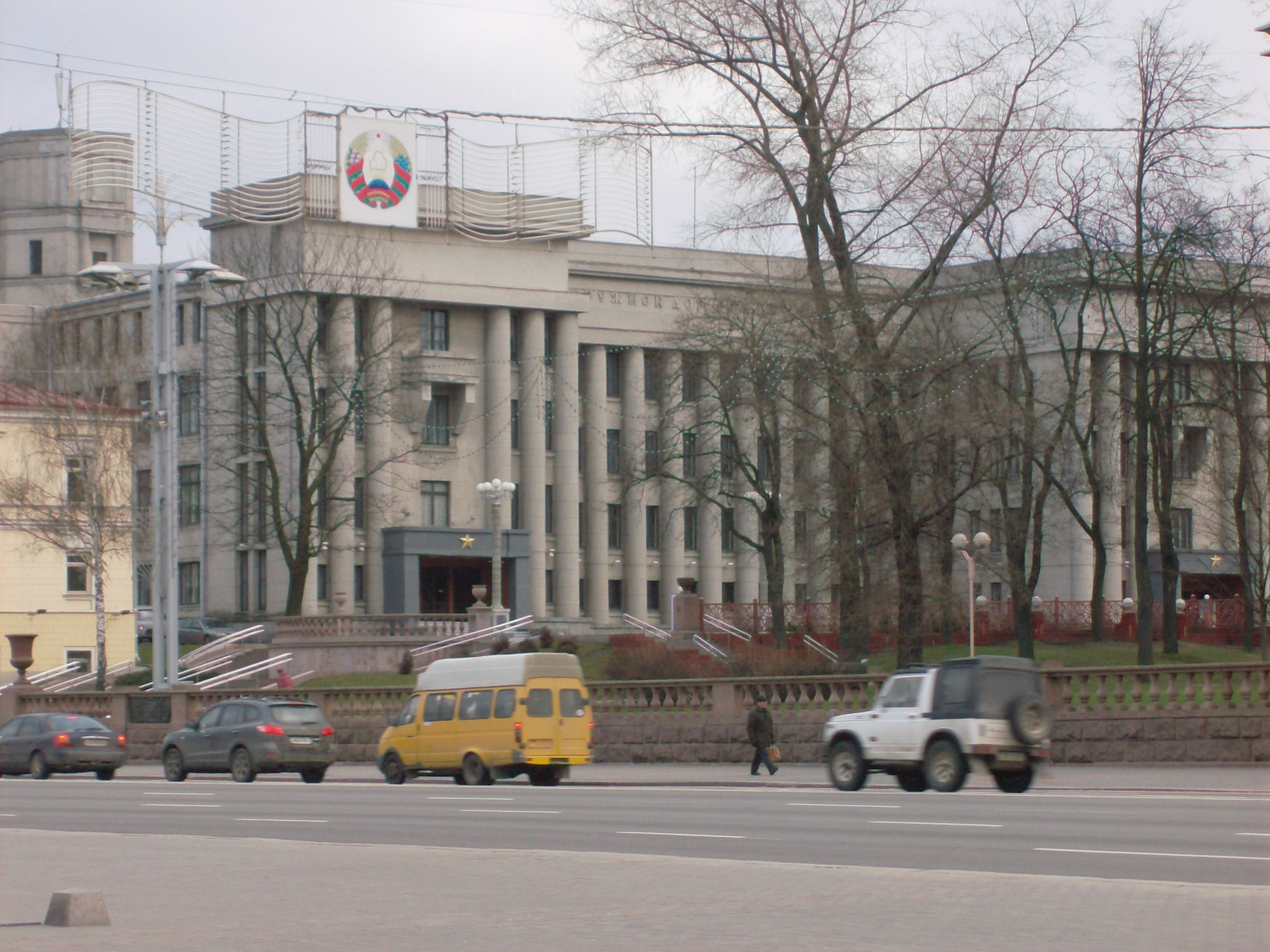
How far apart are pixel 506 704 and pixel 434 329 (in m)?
49.5

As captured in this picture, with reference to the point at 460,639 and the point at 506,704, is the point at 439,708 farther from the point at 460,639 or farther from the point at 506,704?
the point at 460,639

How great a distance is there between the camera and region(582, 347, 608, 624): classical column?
81.5 metres

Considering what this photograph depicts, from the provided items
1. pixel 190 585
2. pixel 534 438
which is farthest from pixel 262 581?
pixel 534 438

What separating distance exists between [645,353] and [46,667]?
1287 inches

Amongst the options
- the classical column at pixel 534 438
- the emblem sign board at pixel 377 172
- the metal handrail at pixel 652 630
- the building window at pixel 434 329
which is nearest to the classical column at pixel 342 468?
the emblem sign board at pixel 377 172

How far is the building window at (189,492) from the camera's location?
76.7m

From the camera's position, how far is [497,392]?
78.5 m

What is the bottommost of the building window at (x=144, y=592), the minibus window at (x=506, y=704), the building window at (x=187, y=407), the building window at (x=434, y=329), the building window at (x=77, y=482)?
the minibus window at (x=506, y=704)

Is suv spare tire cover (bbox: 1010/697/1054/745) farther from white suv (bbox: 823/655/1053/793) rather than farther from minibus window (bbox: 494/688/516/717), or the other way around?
minibus window (bbox: 494/688/516/717)

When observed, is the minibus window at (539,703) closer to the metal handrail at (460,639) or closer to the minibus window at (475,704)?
the minibus window at (475,704)

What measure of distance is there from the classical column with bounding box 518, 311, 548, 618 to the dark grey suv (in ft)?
144

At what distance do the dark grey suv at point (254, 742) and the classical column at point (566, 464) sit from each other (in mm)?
45282

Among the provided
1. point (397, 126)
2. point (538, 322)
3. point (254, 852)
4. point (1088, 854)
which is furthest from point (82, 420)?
point (1088, 854)

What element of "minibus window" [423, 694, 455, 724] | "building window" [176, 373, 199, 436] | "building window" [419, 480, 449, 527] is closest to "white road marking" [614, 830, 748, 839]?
"minibus window" [423, 694, 455, 724]
